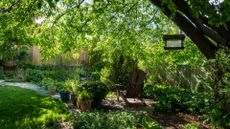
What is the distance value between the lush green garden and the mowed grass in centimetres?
2

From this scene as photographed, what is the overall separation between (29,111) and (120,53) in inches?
165

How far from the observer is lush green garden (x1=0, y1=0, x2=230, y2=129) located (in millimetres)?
5031

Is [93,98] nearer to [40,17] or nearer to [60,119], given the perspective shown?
[60,119]

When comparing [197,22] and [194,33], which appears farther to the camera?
[194,33]

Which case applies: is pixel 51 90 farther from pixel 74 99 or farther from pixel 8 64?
pixel 8 64

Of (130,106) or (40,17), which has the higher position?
(40,17)

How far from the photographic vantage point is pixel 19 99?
980 cm

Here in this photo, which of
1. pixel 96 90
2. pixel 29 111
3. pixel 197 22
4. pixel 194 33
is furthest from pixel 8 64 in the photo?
pixel 197 22

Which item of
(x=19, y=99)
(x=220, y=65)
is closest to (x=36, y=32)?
(x=19, y=99)

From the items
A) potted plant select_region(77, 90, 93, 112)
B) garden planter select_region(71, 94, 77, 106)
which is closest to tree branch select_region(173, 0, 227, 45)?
potted plant select_region(77, 90, 93, 112)

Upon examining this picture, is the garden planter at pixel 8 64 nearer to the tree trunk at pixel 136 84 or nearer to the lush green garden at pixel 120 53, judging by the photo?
the lush green garden at pixel 120 53

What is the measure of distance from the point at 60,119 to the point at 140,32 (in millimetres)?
2775

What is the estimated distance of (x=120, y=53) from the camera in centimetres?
1119

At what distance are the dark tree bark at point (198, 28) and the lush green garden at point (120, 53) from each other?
0.04ft
